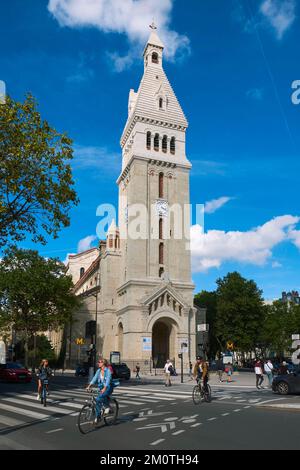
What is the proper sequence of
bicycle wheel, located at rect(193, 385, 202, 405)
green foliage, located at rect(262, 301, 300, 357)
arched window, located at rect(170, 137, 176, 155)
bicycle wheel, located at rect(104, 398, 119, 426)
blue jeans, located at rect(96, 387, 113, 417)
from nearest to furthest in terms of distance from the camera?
blue jeans, located at rect(96, 387, 113, 417) < bicycle wheel, located at rect(104, 398, 119, 426) < bicycle wheel, located at rect(193, 385, 202, 405) < arched window, located at rect(170, 137, 176, 155) < green foliage, located at rect(262, 301, 300, 357)

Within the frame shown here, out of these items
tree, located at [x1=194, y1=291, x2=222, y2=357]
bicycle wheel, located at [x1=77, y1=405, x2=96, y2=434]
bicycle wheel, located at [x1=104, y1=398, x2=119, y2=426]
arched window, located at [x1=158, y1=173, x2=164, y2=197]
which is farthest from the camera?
tree, located at [x1=194, y1=291, x2=222, y2=357]

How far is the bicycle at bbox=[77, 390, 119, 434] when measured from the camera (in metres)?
10.8

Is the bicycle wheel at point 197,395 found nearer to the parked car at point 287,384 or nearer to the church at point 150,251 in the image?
the parked car at point 287,384

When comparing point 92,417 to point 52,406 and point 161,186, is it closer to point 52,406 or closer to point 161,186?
point 52,406

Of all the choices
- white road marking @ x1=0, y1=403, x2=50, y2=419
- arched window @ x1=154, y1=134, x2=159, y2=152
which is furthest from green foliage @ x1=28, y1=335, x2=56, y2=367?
white road marking @ x1=0, y1=403, x2=50, y2=419

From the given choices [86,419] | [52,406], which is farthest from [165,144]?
[86,419]

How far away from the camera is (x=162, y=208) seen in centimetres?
5459

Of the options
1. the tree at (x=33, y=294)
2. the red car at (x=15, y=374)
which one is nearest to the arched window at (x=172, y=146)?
the tree at (x=33, y=294)

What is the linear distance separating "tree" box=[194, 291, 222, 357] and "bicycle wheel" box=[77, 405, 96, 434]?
60.6m

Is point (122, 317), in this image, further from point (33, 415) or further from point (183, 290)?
point (33, 415)

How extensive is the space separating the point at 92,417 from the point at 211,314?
66741mm

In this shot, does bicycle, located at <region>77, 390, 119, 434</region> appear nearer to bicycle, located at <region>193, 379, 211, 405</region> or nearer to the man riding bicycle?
bicycle, located at <region>193, 379, 211, 405</region>

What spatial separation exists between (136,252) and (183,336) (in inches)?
416
